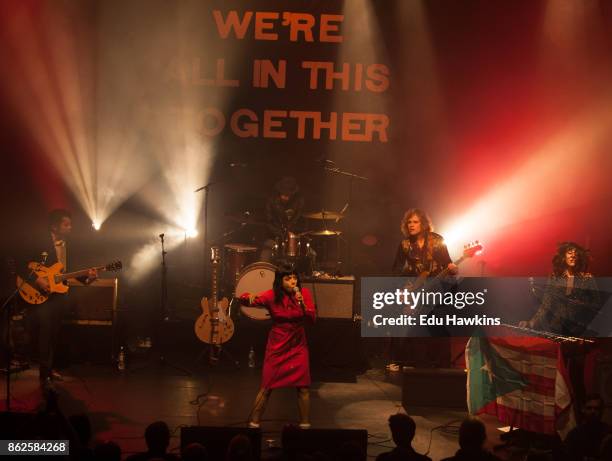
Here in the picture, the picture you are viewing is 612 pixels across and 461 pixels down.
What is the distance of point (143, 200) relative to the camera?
40.7 feet

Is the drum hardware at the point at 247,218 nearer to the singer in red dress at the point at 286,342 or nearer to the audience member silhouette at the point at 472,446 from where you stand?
the singer in red dress at the point at 286,342

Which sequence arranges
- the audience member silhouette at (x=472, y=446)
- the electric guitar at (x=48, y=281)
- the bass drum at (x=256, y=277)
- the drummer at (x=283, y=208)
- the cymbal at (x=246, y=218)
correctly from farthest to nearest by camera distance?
1. the drummer at (x=283, y=208)
2. the cymbal at (x=246, y=218)
3. the bass drum at (x=256, y=277)
4. the electric guitar at (x=48, y=281)
5. the audience member silhouette at (x=472, y=446)

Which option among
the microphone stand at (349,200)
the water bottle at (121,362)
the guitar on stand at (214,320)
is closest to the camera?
the water bottle at (121,362)

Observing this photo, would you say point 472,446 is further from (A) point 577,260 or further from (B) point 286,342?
(A) point 577,260

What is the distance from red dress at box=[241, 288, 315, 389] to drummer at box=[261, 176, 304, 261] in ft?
13.2

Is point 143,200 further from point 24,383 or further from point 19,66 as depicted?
point 24,383

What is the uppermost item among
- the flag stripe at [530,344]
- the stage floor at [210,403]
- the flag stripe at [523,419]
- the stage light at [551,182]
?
the stage light at [551,182]

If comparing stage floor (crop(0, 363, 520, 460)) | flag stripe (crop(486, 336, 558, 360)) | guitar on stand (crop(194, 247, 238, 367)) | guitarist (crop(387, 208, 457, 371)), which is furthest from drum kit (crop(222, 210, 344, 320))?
flag stripe (crop(486, 336, 558, 360))

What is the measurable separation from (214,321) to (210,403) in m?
1.83

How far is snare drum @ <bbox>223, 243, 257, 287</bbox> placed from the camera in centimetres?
1112

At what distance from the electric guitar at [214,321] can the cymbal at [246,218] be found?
1.17m

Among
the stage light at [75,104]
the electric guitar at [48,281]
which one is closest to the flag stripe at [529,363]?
the electric guitar at [48,281]

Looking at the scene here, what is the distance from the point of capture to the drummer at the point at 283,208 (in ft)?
38.3

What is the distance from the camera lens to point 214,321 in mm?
10453
